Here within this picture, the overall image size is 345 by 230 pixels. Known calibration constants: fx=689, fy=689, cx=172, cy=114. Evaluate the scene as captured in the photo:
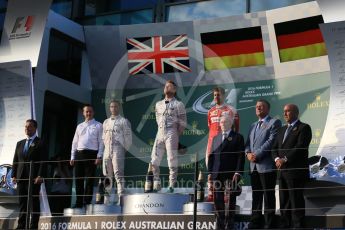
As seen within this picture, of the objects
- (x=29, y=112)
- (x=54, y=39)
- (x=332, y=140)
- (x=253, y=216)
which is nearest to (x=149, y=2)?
(x=54, y=39)

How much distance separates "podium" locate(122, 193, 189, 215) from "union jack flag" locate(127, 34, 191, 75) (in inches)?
108

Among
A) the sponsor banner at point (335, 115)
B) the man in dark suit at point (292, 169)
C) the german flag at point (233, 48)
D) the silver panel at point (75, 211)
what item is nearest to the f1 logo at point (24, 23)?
the german flag at point (233, 48)

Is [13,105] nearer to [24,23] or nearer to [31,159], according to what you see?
[24,23]

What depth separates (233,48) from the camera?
317 inches

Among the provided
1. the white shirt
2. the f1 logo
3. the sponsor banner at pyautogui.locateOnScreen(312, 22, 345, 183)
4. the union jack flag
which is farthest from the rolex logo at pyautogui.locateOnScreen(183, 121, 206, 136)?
the f1 logo

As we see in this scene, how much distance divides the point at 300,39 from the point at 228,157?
2.57 metres

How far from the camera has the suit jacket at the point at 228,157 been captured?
554 cm

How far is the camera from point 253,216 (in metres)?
5.37

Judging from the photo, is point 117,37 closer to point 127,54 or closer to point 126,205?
point 127,54

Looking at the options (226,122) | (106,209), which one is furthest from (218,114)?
(106,209)

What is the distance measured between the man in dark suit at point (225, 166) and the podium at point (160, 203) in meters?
0.40

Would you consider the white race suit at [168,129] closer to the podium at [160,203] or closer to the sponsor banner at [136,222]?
the podium at [160,203]

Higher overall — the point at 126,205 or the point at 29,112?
the point at 29,112

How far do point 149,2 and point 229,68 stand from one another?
1.44 meters
